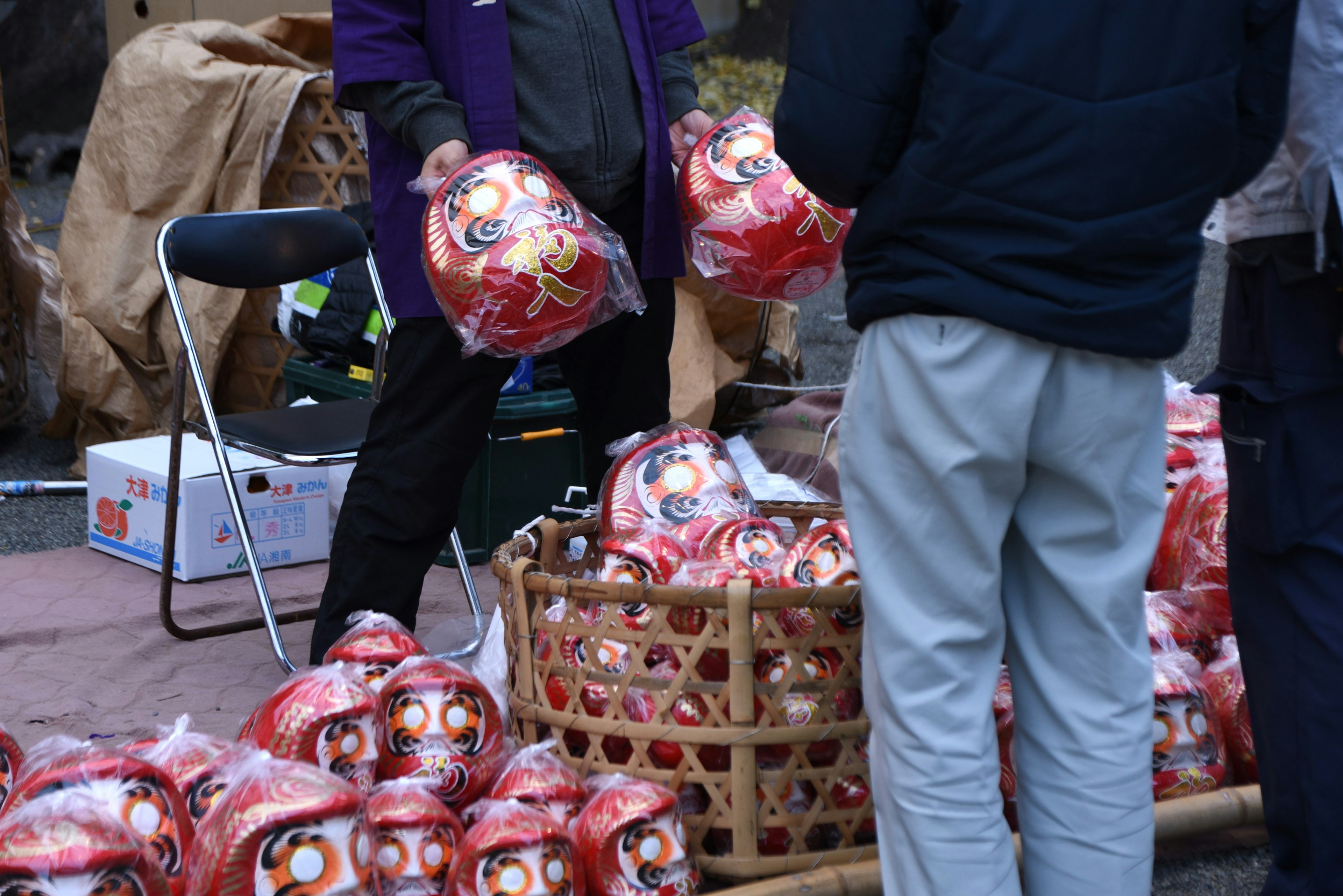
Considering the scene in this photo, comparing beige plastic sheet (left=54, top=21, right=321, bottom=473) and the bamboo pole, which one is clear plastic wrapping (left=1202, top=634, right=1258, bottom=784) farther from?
beige plastic sheet (left=54, top=21, right=321, bottom=473)

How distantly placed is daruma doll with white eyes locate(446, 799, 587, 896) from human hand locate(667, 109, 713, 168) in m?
1.23

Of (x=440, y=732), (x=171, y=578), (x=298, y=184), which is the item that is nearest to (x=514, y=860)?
(x=440, y=732)

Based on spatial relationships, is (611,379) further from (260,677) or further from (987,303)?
(987,303)

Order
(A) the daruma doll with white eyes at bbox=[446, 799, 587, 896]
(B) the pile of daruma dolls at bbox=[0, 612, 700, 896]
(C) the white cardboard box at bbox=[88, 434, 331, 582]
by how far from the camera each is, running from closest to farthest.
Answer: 1. (B) the pile of daruma dolls at bbox=[0, 612, 700, 896]
2. (A) the daruma doll with white eyes at bbox=[446, 799, 587, 896]
3. (C) the white cardboard box at bbox=[88, 434, 331, 582]

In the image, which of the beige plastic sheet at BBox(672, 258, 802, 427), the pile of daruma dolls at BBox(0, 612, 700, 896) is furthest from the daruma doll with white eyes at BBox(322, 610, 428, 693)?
the beige plastic sheet at BBox(672, 258, 802, 427)

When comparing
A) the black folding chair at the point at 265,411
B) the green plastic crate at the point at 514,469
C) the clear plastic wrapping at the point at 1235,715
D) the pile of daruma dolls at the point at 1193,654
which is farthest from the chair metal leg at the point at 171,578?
the clear plastic wrapping at the point at 1235,715

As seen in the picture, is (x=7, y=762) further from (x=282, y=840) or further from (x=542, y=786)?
(x=542, y=786)

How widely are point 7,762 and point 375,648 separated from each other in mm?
504

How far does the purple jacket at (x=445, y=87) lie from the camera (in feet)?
6.64

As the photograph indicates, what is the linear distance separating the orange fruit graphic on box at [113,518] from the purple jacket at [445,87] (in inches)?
56.5

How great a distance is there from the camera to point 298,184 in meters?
4.00

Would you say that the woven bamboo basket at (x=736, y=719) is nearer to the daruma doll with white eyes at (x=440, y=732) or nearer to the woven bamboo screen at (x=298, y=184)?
the daruma doll with white eyes at (x=440, y=732)

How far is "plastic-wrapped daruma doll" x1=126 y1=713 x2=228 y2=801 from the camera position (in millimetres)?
1592

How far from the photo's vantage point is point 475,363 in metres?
2.13
